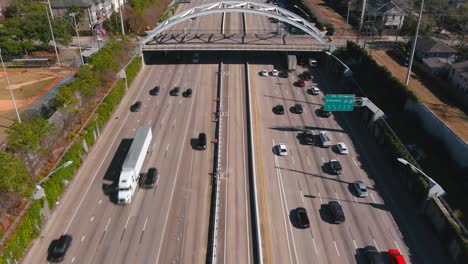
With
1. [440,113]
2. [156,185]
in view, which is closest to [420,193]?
[440,113]

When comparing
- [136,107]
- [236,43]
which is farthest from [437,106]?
[136,107]

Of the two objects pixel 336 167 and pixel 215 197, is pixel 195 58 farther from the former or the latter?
pixel 215 197

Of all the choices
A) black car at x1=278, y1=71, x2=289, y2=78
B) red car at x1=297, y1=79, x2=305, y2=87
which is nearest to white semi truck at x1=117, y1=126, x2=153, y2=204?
red car at x1=297, y1=79, x2=305, y2=87

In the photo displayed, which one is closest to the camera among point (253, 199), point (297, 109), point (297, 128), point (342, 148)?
point (253, 199)

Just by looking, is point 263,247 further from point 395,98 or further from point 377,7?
point 377,7

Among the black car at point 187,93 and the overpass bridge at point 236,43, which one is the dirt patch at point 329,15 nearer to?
the overpass bridge at point 236,43

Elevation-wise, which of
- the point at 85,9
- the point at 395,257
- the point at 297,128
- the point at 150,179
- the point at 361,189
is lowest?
the point at 395,257

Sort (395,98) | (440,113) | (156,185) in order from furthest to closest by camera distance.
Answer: (395,98) → (440,113) → (156,185)
